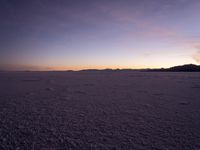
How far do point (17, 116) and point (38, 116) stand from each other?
1.75 feet

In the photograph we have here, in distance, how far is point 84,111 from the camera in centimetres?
402

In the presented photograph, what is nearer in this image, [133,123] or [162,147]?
[162,147]

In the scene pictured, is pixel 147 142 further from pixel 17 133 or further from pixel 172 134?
pixel 17 133

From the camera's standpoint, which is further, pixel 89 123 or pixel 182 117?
pixel 182 117

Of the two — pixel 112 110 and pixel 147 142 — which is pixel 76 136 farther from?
pixel 112 110

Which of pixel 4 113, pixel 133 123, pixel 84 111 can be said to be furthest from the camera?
pixel 84 111

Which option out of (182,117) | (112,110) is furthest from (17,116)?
(182,117)

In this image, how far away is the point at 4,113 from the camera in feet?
12.3

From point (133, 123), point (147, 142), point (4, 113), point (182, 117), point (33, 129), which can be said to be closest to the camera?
point (147, 142)

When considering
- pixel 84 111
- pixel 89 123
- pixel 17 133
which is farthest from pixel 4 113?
pixel 89 123

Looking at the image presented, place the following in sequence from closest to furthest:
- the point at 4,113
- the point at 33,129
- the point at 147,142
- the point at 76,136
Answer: the point at 147,142
the point at 76,136
the point at 33,129
the point at 4,113

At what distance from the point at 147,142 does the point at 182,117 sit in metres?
1.72

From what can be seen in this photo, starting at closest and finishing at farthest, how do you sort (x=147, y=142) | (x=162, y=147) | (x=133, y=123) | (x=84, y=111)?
(x=162, y=147)
(x=147, y=142)
(x=133, y=123)
(x=84, y=111)

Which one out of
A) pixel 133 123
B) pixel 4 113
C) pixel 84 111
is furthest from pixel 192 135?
pixel 4 113
